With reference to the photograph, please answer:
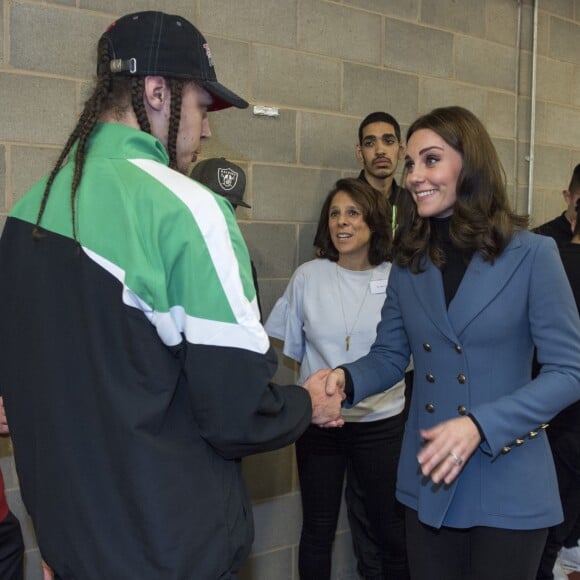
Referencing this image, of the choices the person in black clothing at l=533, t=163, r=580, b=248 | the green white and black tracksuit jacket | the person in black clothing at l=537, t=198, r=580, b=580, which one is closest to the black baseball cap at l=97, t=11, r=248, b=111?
the green white and black tracksuit jacket

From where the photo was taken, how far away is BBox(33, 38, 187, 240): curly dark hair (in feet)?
4.05

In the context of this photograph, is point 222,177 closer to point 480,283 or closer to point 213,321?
point 480,283

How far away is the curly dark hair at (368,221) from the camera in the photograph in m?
2.92

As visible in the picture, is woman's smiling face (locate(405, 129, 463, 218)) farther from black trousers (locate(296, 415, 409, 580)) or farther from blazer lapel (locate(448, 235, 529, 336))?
black trousers (locate(296, 415, 409, 580))

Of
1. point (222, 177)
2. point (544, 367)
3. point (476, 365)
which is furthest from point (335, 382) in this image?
point (222, 177)

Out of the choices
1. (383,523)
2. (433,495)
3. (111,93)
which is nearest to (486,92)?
(383,523)

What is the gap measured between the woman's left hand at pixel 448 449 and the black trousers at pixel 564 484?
1.56 metres

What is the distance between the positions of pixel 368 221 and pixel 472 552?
153cm

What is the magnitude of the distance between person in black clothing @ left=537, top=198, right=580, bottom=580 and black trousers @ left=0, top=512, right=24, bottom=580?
6.37 ft

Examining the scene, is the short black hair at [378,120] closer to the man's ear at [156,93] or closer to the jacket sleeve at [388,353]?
the jacket sleeve at [388,353]

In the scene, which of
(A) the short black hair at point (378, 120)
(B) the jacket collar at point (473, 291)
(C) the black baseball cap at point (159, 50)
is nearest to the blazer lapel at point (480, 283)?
(B) the jacket collar at point (473, 291)

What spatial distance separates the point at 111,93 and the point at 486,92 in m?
2.96

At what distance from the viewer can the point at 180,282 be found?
45.1 inches

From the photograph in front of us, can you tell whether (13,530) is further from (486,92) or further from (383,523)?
(486,92)
